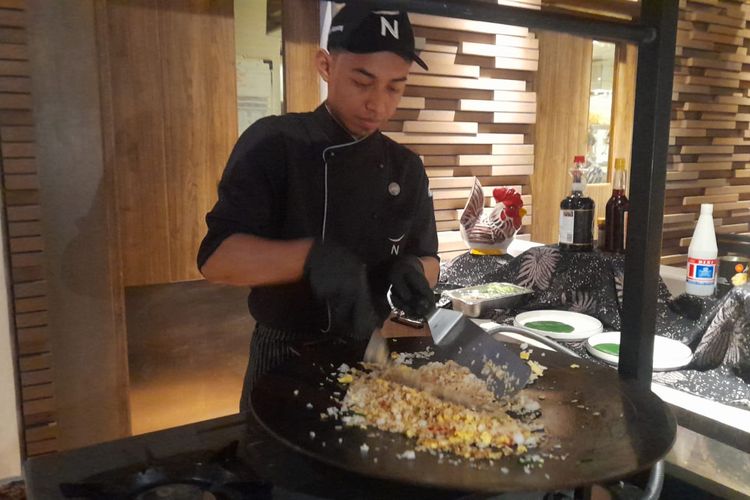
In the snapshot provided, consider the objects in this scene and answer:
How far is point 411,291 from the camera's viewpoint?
1.01 m

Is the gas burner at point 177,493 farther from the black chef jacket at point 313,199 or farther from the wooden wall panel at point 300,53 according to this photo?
the wooden wall panel at point 300,53

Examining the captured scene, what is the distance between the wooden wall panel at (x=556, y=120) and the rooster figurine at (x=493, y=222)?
0.84 m

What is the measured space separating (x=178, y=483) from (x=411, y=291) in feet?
1.59

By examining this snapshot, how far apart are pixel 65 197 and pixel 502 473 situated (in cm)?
201

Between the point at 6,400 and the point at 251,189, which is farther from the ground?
the point at 251,189

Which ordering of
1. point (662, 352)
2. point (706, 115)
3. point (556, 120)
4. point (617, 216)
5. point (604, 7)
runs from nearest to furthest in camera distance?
point (662, 352) < point (617, 216) < point (556, 120) < point (604, 7) < point (706, 115)

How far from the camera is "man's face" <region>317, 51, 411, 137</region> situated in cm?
135

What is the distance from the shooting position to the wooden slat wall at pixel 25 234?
6.57 ft

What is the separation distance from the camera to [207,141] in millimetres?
2406

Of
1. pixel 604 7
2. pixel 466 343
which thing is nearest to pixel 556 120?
pixel 604 7

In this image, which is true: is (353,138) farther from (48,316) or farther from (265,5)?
(48,316)

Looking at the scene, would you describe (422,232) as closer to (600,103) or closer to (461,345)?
(461,345)

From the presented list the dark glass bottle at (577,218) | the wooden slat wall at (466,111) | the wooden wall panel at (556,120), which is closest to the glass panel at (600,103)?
the wooden wall panel at (556,120)

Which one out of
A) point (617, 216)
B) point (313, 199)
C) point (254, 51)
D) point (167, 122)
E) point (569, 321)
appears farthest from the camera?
point (254, 51)
